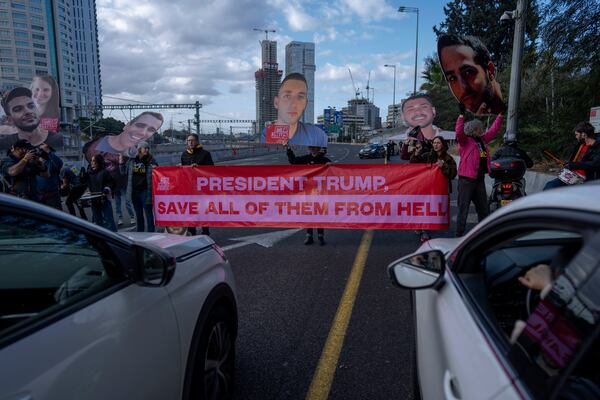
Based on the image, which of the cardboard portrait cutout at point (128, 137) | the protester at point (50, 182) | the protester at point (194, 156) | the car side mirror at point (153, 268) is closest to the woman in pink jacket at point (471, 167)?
the protester at point (194, 156)

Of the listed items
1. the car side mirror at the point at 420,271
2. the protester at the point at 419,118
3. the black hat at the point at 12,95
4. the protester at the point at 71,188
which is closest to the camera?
the car side mirror at the point at 420,271

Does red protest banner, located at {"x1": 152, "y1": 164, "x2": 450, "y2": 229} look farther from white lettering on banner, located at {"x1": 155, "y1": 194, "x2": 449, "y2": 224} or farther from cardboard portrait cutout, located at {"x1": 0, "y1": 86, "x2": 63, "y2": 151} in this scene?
cardboard portrait cutout, located at {"x1": 0, "y1": 86, "x2": 63, "y2": 151}

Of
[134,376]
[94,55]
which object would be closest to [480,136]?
[134,376]

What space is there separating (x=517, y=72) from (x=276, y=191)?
10.5 metres

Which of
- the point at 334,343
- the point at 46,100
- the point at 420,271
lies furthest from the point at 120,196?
the point at 420,271

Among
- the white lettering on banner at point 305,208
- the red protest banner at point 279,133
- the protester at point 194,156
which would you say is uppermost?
the red protest banner at point 279,133

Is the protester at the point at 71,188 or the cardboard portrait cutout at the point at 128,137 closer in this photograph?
the protester at the point at 71,188

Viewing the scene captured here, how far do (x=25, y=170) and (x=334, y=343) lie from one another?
5698 mm

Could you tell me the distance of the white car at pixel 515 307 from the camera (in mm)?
1149

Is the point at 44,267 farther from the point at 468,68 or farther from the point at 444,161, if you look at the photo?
the point at 468,68

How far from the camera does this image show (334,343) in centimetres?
370

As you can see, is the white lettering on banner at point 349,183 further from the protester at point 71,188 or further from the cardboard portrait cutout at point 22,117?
the cardboard portrait cutout at point 22,117

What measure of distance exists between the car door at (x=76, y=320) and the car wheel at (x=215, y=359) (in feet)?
0.86

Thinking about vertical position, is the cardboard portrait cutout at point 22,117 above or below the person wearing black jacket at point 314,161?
above
